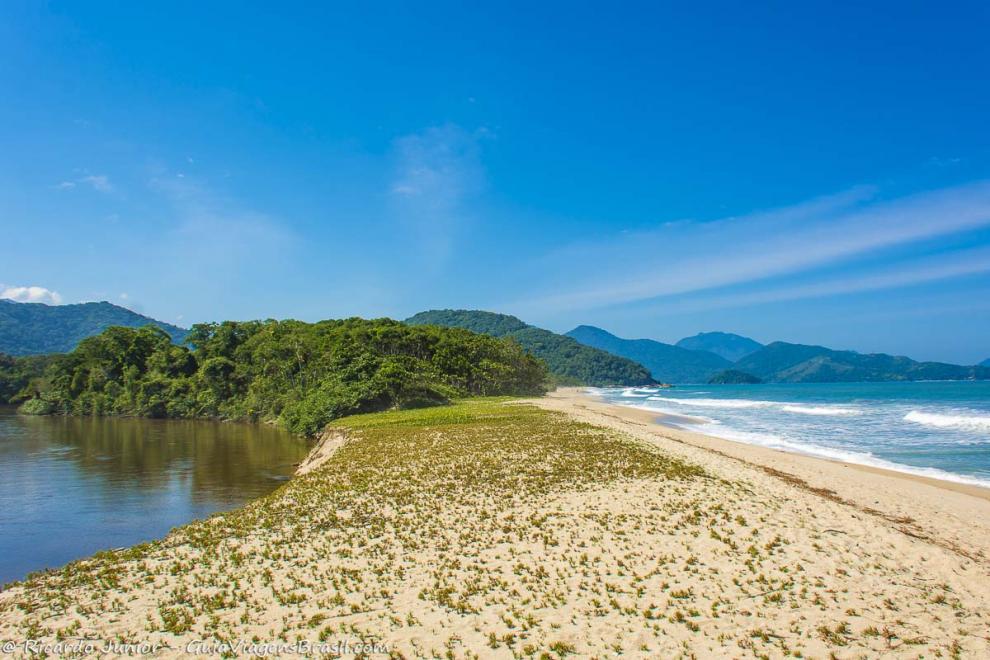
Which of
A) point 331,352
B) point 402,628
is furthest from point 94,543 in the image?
point 331,352

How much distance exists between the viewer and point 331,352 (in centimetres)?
5512

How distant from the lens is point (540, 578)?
33.8ft

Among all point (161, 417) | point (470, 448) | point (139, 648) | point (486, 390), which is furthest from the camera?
point (486, 390)

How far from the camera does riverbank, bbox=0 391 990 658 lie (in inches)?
324

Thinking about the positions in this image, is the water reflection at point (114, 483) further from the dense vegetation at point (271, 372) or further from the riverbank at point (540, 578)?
the dense vegetation at point (271, 372)

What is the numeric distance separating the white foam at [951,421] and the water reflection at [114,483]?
53493 mm

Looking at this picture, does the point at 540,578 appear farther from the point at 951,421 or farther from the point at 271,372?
the point at 271,372

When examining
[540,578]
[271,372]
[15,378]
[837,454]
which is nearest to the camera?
[540,578]

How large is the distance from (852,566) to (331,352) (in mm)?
50562

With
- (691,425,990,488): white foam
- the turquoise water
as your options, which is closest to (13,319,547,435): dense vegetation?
(691,425,990,488): white foam

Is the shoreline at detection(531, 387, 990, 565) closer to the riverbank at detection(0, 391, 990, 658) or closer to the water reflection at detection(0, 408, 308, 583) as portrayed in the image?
the riverbank at detection(0, 391, 990, 658)

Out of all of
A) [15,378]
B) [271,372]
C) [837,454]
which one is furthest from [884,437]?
[15,378]

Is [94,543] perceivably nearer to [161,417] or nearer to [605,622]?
[605,622]

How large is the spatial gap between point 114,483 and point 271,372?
1601 inches
